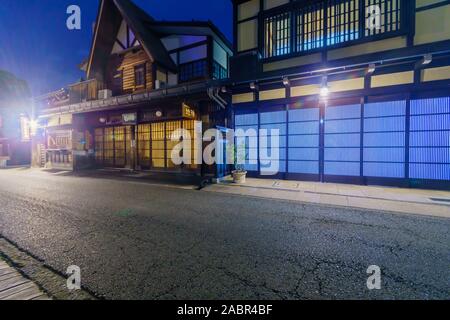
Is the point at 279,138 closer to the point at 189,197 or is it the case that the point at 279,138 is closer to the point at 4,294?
the point at 189,197

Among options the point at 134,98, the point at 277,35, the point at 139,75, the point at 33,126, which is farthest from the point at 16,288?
the point at 33,126

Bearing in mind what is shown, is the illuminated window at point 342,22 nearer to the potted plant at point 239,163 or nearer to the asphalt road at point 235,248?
the potted plant at point 239,163

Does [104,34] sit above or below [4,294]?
above

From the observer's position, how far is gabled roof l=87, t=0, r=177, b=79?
13367 mm

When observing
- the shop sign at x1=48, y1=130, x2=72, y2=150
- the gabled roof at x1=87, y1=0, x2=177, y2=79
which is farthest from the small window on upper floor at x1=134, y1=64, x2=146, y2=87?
the shop sign at x1=48, y1=130, x2=72, y2=150

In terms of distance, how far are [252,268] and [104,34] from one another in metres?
19.2

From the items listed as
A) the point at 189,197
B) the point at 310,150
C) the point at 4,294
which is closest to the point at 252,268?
the point at 4,294

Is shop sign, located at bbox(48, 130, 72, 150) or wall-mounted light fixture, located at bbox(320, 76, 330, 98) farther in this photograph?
shop sign, located at bbox(48, 130, 72, 150)

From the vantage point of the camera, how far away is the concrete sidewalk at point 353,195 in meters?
5.40

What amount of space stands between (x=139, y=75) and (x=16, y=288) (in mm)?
14771

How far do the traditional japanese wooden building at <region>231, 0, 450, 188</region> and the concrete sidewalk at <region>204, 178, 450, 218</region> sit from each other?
0.88 metres

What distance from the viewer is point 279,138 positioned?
383 inches

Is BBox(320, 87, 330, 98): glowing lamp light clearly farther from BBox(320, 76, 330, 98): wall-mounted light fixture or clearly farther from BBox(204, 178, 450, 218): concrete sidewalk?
BBox(204, 178, 450, 218): concrete sidewalk

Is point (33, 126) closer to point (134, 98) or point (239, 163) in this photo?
point (134, 98)
